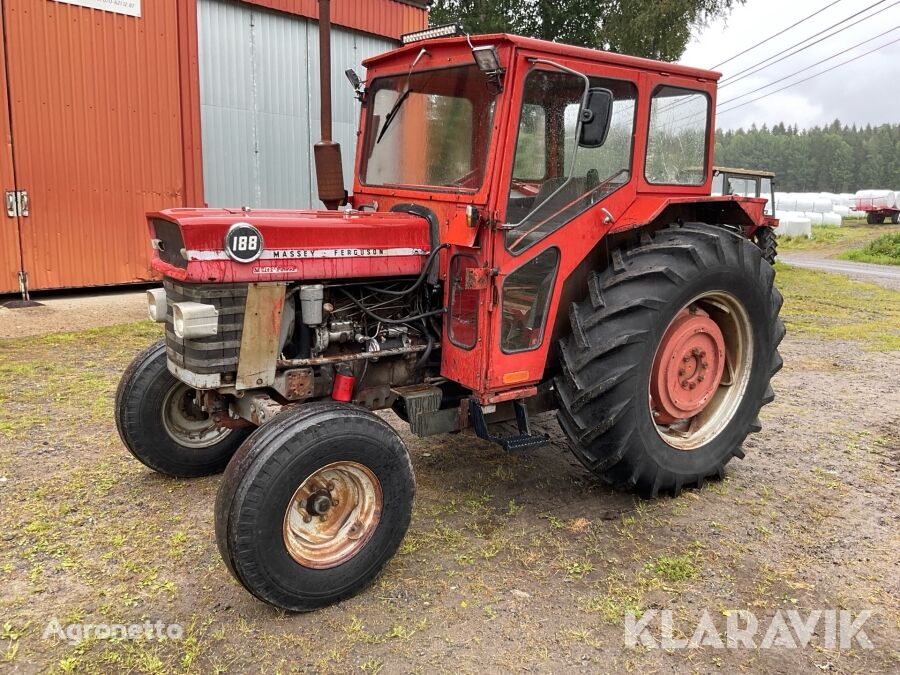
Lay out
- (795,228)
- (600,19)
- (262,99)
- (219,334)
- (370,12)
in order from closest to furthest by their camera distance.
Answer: (219,334) < (262,99) < (370,12) < (600,19) < (795,228)

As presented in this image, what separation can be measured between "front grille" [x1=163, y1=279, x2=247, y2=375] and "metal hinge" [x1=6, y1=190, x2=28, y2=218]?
6.50 meters

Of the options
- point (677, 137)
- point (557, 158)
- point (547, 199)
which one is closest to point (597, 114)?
point (557, 158)

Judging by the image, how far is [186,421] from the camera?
3992 millimetres

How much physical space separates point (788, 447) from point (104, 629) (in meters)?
4.09

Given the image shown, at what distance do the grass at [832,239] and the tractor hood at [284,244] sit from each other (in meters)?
23.4

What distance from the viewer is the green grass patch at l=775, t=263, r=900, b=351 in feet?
27.1

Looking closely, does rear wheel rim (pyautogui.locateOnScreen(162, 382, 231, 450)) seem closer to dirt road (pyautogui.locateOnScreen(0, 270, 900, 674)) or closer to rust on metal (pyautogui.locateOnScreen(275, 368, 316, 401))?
dirt road (pyautogui.locateOnScreen(0, 270, 900, 674))

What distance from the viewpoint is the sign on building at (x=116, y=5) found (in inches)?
332

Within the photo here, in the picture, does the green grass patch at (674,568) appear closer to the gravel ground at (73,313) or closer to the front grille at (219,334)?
the front grille at (219,334)

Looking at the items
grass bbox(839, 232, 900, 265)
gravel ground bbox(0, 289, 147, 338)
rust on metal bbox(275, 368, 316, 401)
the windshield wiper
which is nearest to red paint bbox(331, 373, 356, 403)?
rust on metal bbox(275, 368, 316, 401)

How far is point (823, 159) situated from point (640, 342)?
96.8 metres

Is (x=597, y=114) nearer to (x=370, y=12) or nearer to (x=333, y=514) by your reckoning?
(x=333, y=514)

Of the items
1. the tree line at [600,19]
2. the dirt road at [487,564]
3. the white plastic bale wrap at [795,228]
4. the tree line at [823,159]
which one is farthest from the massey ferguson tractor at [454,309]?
the tree line at [823,159]

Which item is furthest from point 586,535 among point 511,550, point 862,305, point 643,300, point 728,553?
point 862,305
